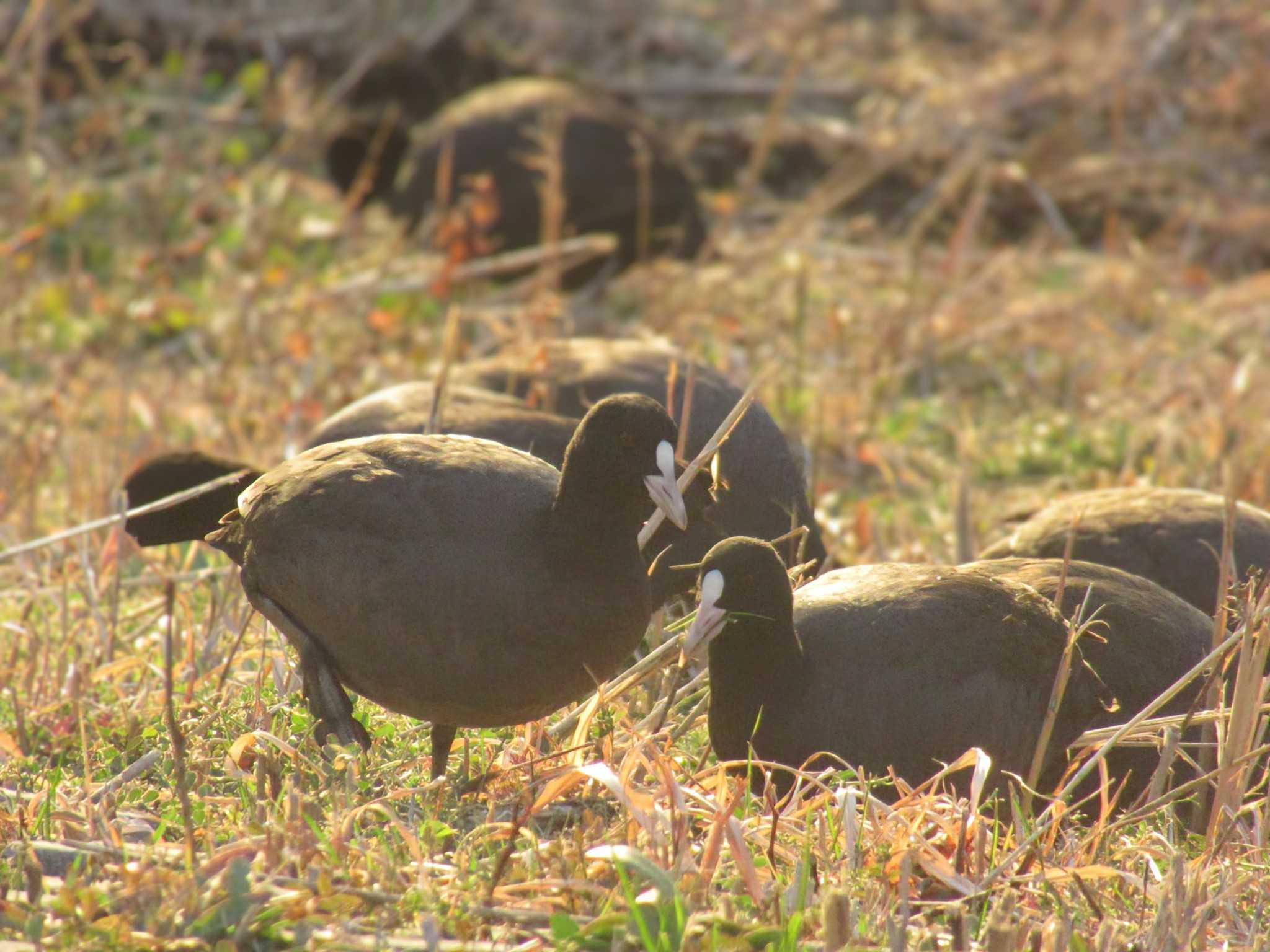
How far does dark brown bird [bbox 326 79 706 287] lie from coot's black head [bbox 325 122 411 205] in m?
1.09

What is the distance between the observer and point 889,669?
3.58 m

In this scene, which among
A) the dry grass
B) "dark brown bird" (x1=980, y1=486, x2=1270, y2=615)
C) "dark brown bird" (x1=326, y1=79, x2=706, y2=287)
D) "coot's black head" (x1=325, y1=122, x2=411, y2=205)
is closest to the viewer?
the dry grass

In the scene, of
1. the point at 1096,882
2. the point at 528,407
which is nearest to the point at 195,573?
the point at 528,407

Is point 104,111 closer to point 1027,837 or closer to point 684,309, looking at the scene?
point 684,309

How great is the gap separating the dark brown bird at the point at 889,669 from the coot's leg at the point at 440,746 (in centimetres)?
55

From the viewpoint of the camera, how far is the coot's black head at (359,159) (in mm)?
9867

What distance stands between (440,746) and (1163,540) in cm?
235

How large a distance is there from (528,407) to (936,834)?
236 cm

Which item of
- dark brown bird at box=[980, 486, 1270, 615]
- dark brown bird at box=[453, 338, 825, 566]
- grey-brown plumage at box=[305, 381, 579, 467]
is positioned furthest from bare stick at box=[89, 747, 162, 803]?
dark brown bird at box=[980, 486, 1270, 615]

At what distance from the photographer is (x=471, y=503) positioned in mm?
3287

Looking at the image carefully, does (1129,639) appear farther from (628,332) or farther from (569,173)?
(569,173)

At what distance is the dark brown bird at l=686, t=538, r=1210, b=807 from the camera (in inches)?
138

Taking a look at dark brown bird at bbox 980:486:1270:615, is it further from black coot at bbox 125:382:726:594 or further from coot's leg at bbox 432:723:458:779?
coot's leg at bbox 432:723:458:779

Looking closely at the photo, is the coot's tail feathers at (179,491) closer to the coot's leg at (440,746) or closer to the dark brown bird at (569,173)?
the coot's leg at (440,746)
